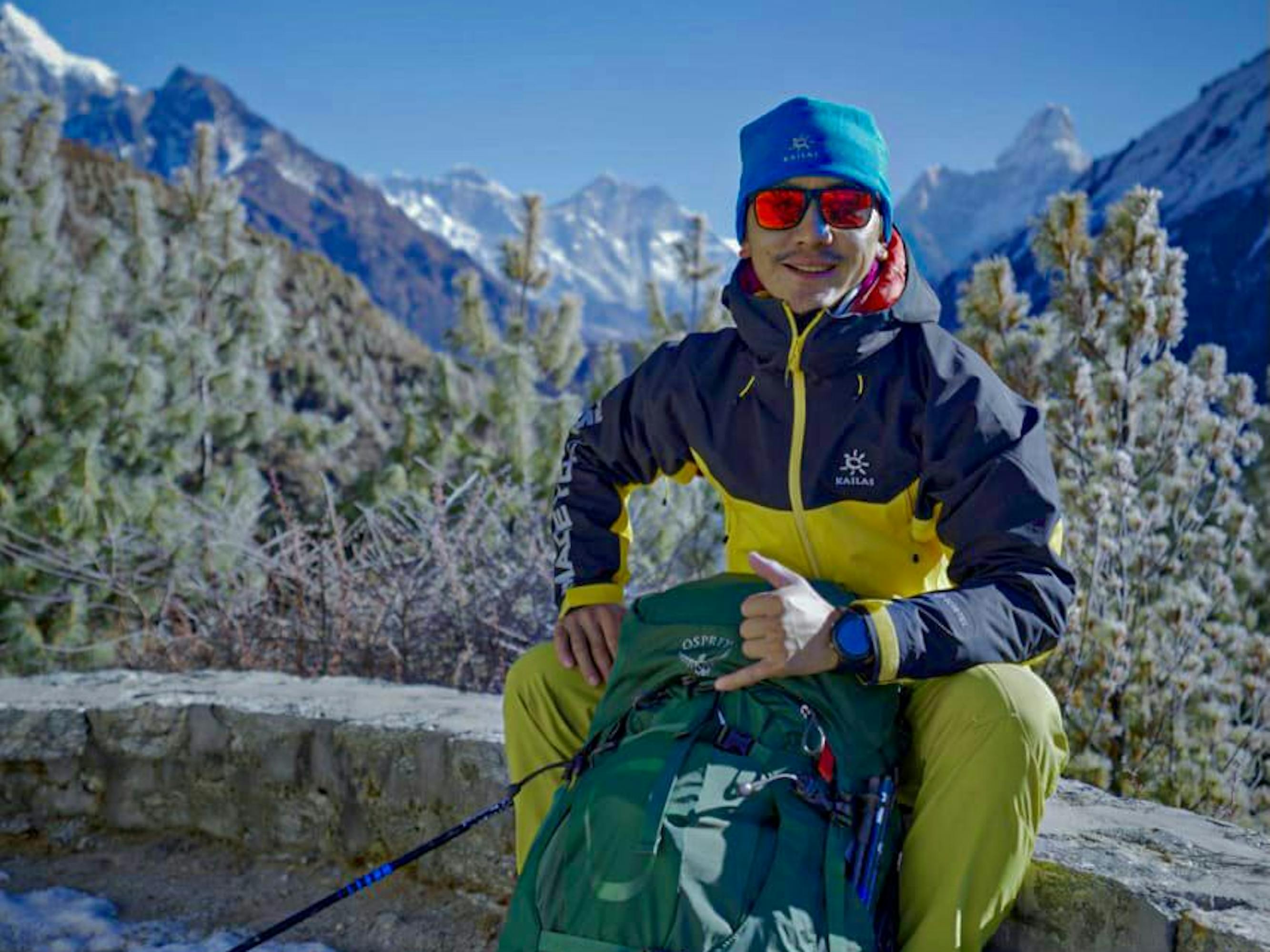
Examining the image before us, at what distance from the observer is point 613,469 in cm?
200

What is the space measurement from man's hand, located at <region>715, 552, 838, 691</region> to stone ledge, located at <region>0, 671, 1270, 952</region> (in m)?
0.69

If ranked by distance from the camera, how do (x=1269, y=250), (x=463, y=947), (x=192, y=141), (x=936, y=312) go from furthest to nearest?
(x=1269, y=250) → (x=192, y=141) → (x=463, y=947) → (x=936, y=312)

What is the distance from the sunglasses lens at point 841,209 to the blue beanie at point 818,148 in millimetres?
25

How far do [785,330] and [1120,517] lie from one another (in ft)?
7.62

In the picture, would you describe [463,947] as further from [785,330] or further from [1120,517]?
[1120,517]

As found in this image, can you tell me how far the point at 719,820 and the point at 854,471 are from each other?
59 centimetres

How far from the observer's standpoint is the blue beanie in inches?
66.5

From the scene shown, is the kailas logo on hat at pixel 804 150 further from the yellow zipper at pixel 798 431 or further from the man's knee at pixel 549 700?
the man's knee at pixel 549 700

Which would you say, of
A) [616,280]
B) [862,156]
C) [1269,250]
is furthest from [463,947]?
[616,280]

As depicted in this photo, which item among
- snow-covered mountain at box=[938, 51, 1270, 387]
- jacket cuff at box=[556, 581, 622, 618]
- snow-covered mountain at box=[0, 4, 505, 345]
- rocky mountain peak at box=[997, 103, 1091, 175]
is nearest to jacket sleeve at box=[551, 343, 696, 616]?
jacket cuff at box=[556, 581, 622, 618]

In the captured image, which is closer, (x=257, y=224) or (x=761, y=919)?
(x=761, y=919)

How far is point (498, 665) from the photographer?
370 cm

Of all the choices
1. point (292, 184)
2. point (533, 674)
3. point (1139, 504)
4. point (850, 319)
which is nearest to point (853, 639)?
point (850, 319)

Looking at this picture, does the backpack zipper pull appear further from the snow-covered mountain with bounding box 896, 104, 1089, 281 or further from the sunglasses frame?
the snow-covered mountain with bounding box 896, 104, 1089, 281
